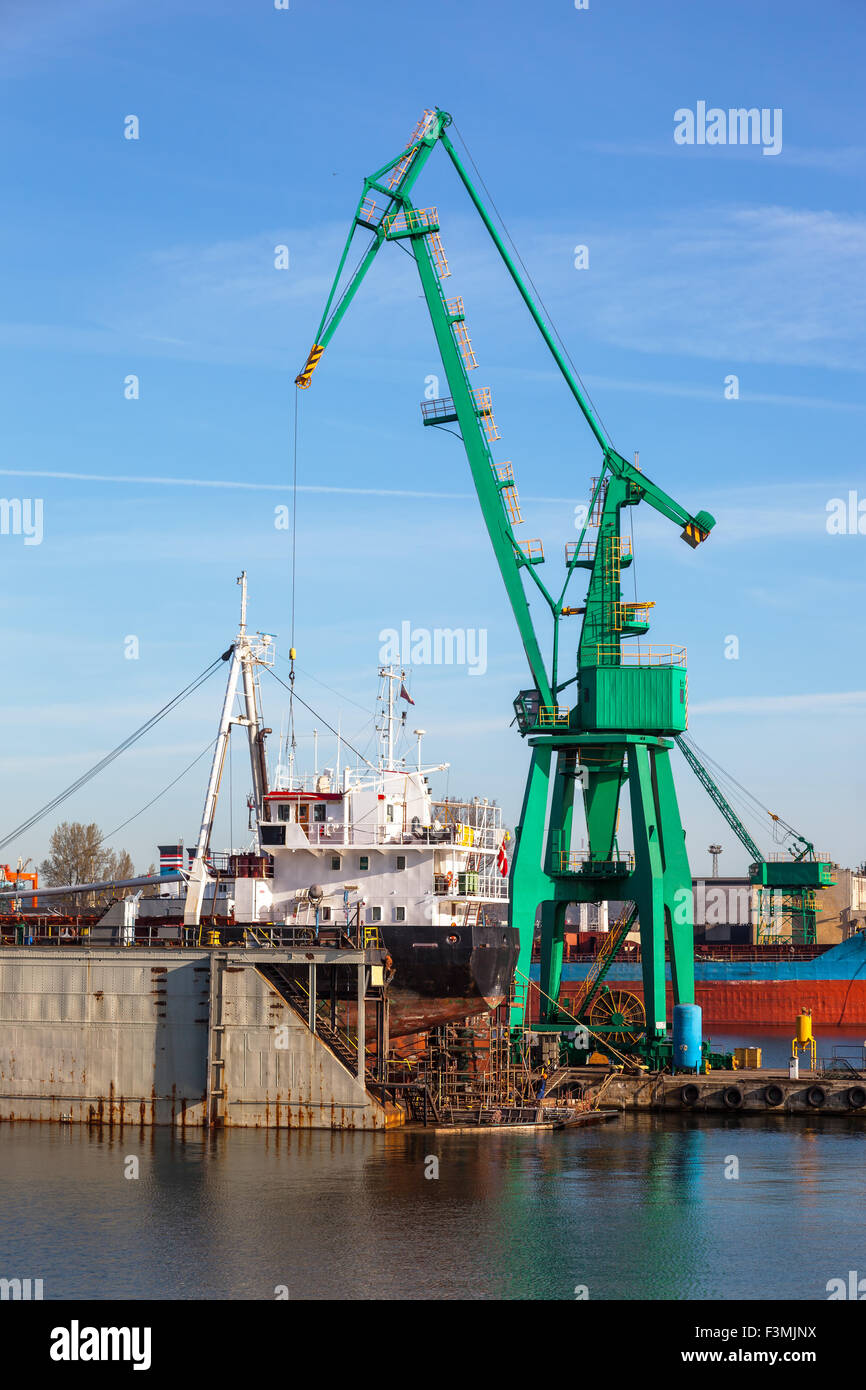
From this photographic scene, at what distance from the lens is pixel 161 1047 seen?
45219 millimetres

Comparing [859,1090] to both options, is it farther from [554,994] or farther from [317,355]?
[317,355]

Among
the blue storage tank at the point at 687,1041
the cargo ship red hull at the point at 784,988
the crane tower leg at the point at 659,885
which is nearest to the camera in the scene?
the blue storage tank at the point at 687,1041

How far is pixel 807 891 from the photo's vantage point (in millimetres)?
105562

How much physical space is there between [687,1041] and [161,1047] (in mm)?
17978

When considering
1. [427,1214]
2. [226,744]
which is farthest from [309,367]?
[427,1214]

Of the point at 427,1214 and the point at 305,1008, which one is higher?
the point at 305,1008

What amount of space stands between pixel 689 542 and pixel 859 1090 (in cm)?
1949

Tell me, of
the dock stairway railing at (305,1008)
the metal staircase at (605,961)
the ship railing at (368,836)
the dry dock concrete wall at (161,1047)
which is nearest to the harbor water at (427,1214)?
the dry dock concrete wall at (161,1047)

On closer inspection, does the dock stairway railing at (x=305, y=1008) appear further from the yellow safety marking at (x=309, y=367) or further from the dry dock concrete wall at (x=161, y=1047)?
the yellow safety marking at (x=309, y=367)

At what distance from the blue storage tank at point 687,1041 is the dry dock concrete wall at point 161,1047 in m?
13.1

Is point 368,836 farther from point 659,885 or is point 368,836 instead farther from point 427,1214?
point 427,1214

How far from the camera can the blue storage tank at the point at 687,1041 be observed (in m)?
52.1
